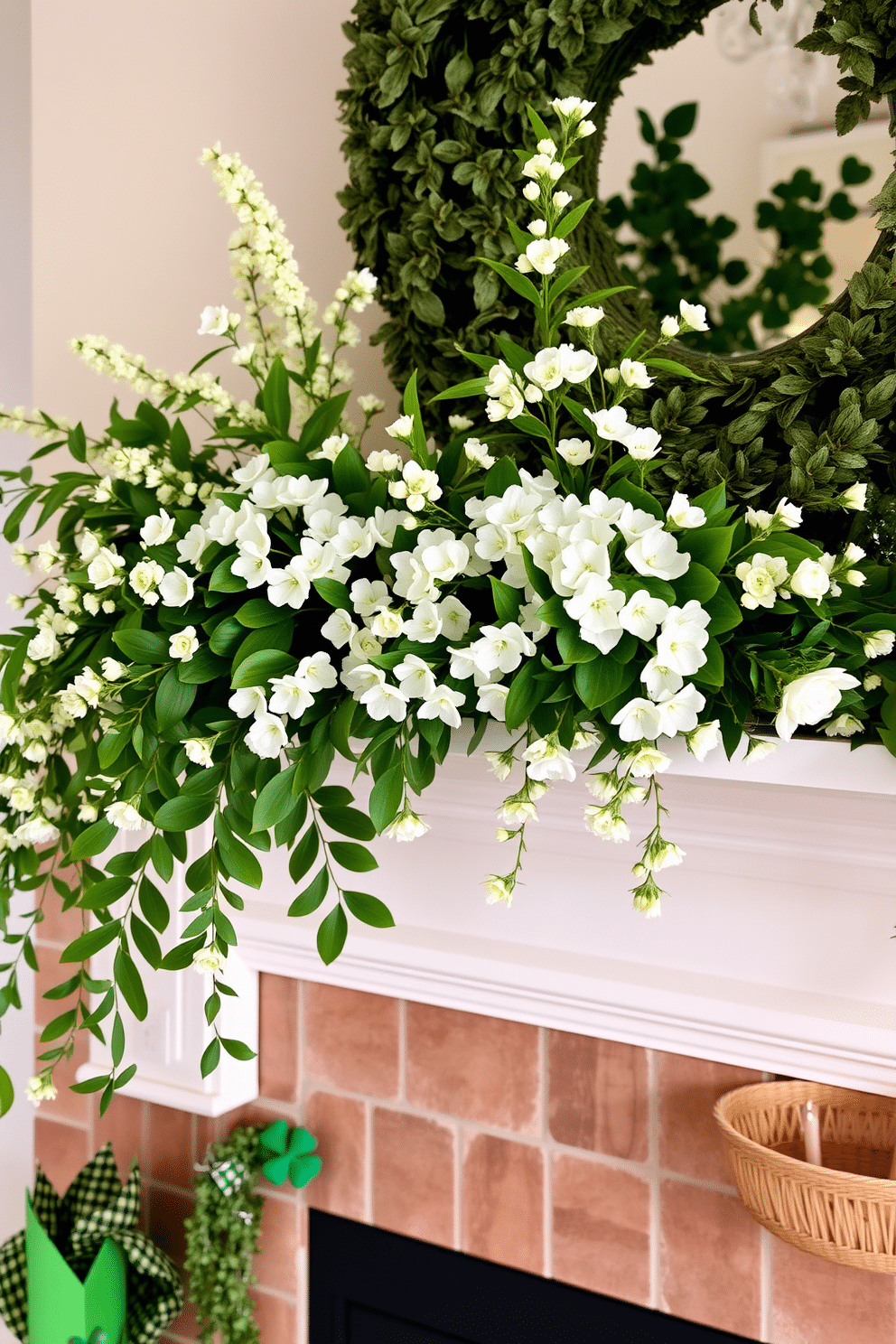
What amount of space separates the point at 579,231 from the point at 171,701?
1.79ft

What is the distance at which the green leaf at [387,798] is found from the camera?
2.14ft

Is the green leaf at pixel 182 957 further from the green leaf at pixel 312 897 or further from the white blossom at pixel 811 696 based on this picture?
the white blossom at pixel 811 696

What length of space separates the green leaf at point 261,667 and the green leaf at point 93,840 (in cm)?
15

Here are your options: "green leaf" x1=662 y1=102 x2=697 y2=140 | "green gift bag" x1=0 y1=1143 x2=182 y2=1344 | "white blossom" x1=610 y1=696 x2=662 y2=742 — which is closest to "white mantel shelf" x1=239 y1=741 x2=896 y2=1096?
"white blossom" x1=610 y1=696 x2=662 y2=742

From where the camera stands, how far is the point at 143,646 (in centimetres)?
72

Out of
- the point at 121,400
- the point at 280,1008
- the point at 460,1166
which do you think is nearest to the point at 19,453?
the point at 121,400

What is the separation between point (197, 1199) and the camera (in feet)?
3.89

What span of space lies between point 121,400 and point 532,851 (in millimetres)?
797

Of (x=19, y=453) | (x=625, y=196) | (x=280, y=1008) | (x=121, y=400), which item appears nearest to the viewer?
(x=280, y=1008)

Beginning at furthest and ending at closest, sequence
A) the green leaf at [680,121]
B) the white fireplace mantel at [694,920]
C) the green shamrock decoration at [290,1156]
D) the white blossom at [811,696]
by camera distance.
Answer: the green leaf at [680,121] < the green shamrock decoration at [290,1156] < the white fireplace mantel at [694,920] < the white blossom at [811,696]

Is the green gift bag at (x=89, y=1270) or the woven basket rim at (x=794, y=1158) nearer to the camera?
the woven basket rim at (x=794, y=1158)

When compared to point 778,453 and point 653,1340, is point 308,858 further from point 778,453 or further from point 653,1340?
point 653,1340

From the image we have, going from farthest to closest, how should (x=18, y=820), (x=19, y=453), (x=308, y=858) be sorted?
(x=19, y=453)
(x=18, y=820)
(x=308, y=858)

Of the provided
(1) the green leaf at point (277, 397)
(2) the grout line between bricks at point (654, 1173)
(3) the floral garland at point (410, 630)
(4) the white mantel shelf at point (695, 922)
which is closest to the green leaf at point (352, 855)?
(3) the floral garland at point (410, 630)
